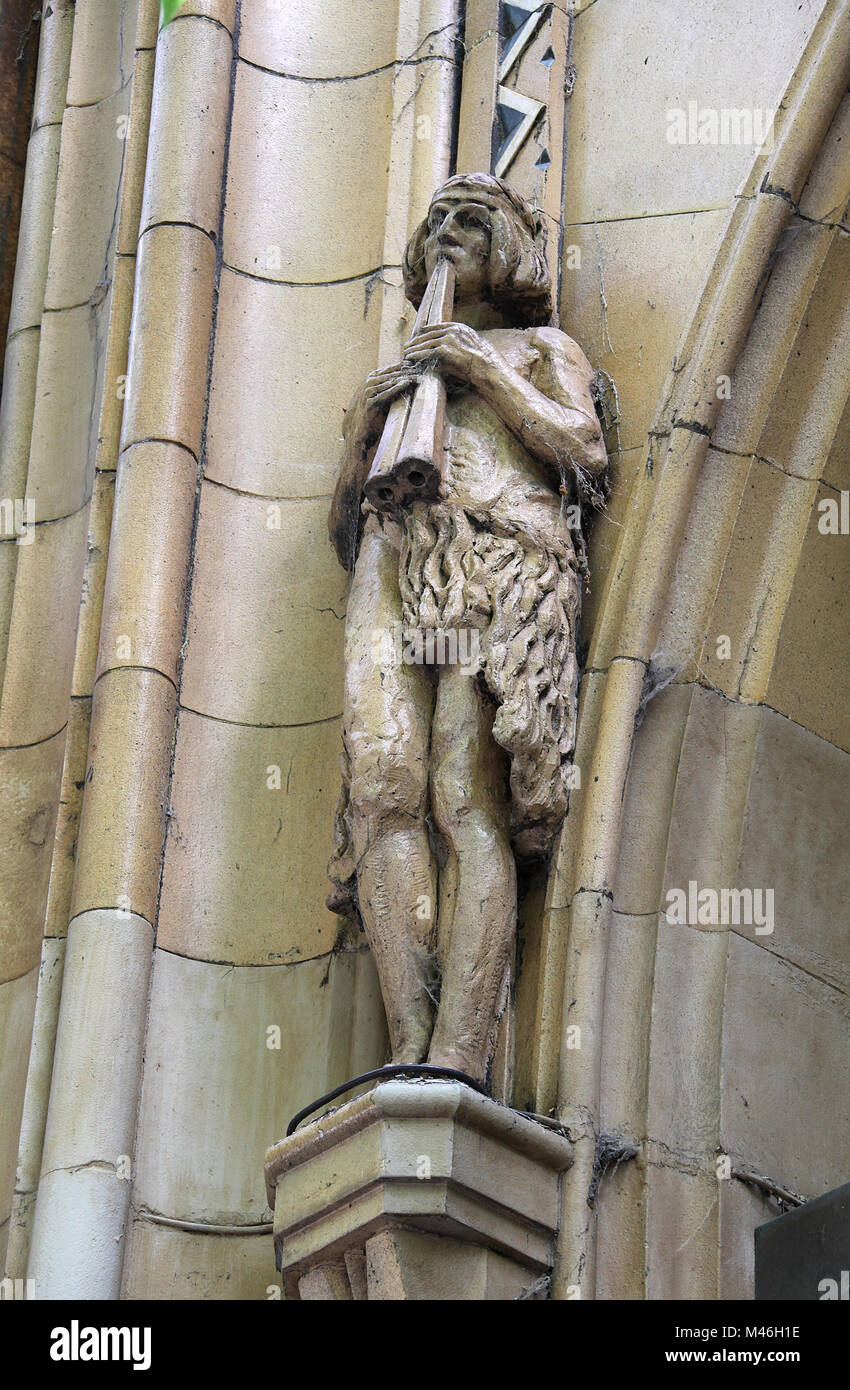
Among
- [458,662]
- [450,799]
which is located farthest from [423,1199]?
[458,662]

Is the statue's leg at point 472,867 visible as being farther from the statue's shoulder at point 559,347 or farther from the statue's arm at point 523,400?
the statue's shoulder at point 559,347

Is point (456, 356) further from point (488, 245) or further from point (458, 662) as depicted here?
point (458, 662)

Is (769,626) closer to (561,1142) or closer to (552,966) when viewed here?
(552,966)

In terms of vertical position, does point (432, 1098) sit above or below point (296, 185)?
below

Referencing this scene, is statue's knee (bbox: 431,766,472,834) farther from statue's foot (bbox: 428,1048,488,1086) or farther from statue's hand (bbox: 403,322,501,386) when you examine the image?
statue's hand (bbox: 403,322,501,386)

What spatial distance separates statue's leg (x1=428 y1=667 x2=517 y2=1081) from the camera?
4.61 metres

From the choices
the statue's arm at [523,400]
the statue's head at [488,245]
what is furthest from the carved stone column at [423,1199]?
the statue's head at [488,245]

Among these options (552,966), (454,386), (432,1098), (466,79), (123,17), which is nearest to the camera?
(432,1098)

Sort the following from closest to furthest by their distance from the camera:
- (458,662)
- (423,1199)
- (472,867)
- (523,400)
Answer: (423,1199)
(472,867)
(458,662)
(523,400)

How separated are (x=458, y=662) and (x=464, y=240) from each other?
0.98 metres

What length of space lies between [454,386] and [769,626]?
0.80 m

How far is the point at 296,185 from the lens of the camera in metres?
5.95

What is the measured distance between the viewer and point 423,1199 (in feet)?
14.2
